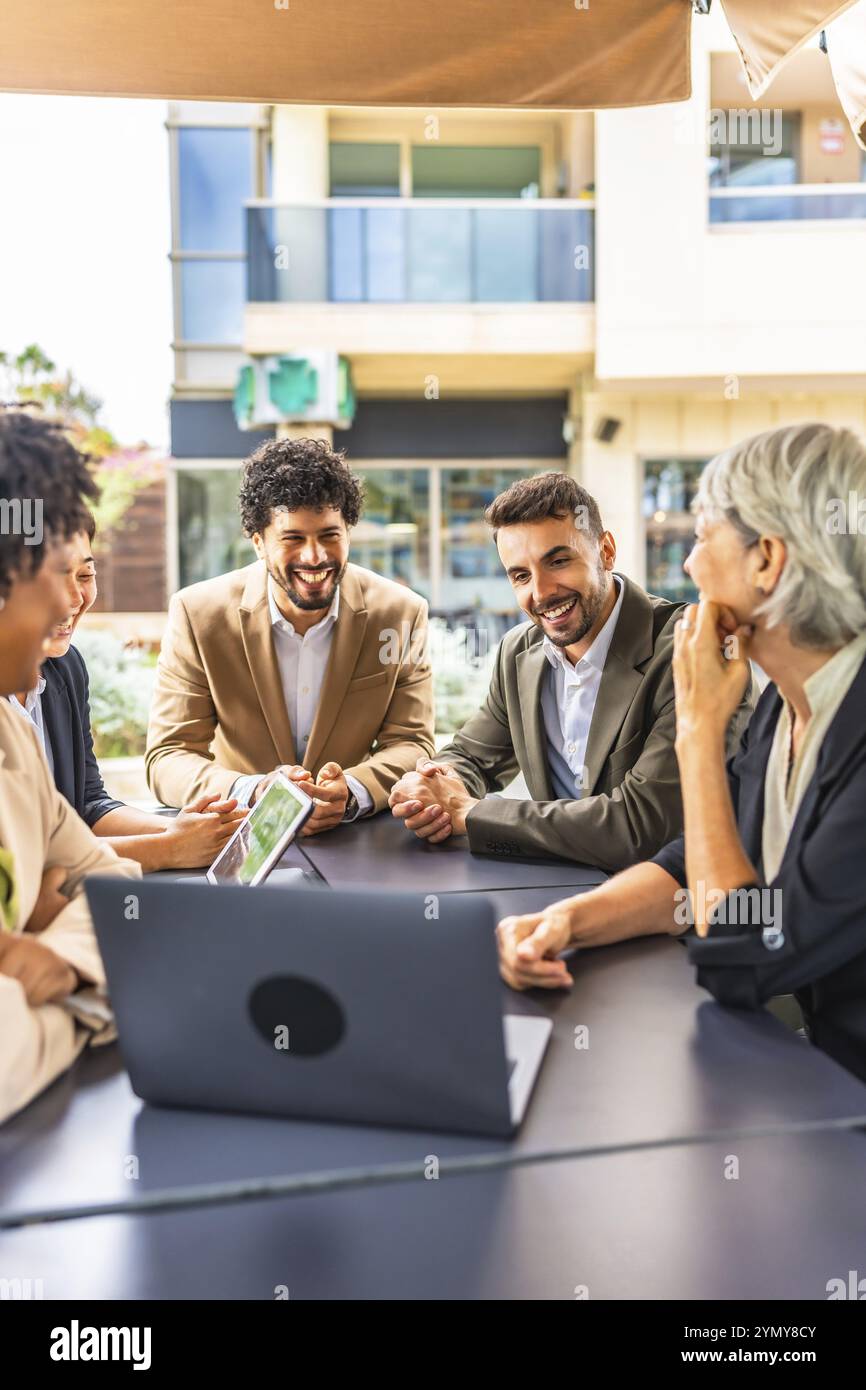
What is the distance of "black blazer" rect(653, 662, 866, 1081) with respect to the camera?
1413 millimetres

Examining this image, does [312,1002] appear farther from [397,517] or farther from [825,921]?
[397,517]

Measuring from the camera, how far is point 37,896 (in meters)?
1.38

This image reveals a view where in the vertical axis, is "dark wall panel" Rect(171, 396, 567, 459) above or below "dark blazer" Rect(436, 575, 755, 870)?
above

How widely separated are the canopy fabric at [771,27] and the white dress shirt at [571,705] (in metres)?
1.17

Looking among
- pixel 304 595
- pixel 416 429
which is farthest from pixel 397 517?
pixel 304 595

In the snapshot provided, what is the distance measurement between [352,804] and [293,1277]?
1817 mm

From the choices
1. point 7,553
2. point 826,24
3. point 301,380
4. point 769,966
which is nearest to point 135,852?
point 7,553

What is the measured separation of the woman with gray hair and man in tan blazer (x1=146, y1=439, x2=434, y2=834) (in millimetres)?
1359

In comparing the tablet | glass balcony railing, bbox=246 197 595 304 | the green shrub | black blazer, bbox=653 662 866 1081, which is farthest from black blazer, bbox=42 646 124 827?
glass balcony railing, bbox=246 197 595 304

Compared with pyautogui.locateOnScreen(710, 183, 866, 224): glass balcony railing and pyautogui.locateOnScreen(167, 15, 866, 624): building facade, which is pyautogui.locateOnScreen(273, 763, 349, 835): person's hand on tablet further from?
pyautogui.locateOnScreen(710, 183, 866, 224): glass balcony railing

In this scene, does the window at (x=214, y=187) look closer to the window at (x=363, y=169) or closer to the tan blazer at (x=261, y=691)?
the window at (x=363, y=169)

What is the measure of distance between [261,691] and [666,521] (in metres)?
7.02

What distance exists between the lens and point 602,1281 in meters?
0.89

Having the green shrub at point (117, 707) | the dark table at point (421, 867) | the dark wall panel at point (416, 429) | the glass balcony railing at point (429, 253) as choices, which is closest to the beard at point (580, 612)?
the dark table at point (421, 867)
